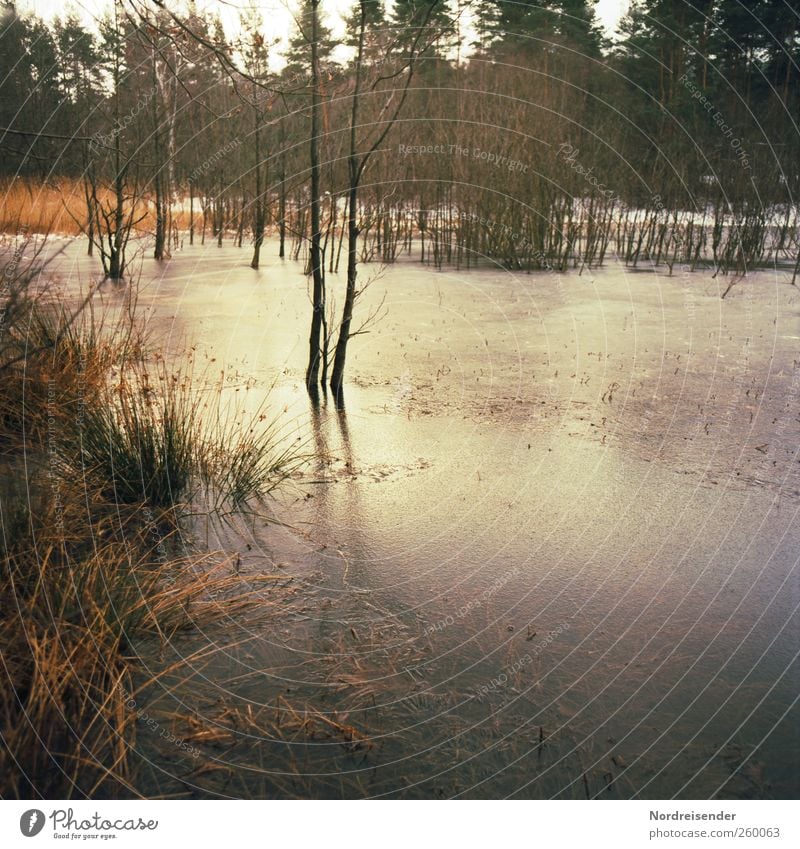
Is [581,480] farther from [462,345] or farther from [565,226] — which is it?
[565,226]

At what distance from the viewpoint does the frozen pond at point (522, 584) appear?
2.19 meters

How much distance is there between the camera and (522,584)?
3.18 m

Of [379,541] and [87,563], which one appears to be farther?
[379,541]

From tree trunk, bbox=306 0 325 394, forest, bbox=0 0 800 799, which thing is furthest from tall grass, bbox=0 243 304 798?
tree trunk, bbox=306 0 325 394

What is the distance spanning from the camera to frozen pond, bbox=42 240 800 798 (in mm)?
2189

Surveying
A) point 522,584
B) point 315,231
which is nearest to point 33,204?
point 315,231

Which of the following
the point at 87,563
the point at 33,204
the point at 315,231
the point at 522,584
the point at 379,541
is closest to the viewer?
the point at 87,563

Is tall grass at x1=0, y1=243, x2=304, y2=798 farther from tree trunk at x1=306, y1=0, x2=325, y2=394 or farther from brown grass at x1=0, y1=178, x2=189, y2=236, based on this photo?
tree trunk at x1=306, y1=0, x2=325, y2=394

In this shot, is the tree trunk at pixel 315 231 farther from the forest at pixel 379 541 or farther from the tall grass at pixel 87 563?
the tall grass at pixel 87 563

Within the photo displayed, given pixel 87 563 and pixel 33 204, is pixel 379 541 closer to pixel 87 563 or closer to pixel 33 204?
pixel 87 563

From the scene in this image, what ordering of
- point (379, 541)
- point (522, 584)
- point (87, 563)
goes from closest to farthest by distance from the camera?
point (87, 563) < point (522, 584) < point (379, 541)

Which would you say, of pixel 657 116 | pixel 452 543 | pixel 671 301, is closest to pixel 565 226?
pixel 671 301

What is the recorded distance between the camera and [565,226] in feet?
41.8

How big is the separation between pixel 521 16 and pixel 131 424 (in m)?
15.3
